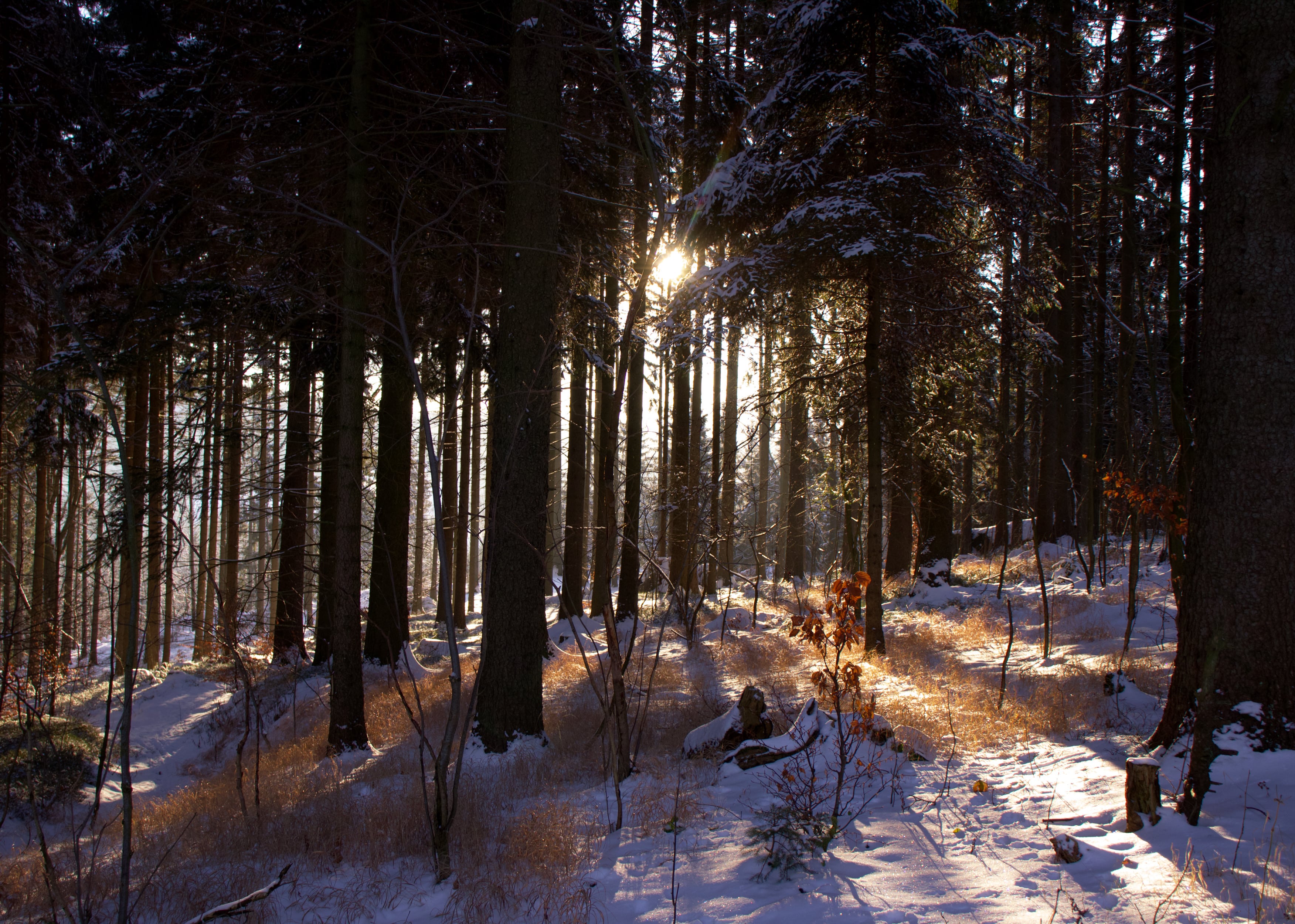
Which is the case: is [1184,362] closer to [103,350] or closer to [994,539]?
[103,350]

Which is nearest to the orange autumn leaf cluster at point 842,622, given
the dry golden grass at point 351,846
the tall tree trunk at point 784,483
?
the dry golden grass at point 351,846

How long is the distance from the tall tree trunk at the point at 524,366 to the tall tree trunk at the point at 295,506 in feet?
8.01

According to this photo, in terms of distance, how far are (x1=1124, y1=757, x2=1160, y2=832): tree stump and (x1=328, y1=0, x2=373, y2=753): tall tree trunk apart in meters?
5.92

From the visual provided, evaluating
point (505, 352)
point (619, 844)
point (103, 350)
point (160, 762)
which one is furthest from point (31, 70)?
point (619, 844)

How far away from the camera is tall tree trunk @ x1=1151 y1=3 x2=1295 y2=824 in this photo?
4.03 metres

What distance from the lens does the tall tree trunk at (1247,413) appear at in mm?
4031

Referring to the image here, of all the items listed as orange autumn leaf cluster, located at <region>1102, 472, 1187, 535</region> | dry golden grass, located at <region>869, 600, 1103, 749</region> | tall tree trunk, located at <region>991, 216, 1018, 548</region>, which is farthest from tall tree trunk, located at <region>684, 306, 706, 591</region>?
orange autumn leaf cluster, located at <region>1102, 472, 1187, 535</region>

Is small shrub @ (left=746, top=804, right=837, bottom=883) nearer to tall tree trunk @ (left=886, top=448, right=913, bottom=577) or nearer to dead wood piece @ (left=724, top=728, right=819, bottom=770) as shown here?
dead wood piece @ (left=724, top=728, right=819, bottom=770)

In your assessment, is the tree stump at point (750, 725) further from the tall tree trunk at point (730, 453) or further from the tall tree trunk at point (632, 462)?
the tall tree trunk at point (632, 462)

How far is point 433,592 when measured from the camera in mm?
31047

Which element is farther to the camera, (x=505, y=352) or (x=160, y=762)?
(x=160, y=762)

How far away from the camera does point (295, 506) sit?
8352 millimetres

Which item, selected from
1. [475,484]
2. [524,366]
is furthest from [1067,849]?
[475,484]

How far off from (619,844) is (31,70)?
38.1ft
